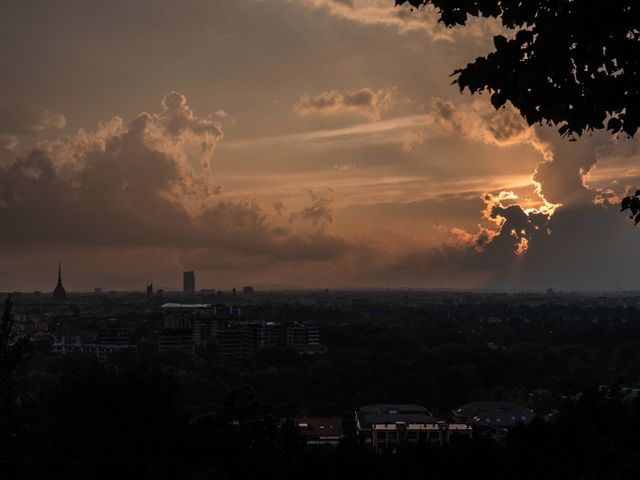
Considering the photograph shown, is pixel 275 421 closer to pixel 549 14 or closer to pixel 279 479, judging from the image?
pixel 279 479

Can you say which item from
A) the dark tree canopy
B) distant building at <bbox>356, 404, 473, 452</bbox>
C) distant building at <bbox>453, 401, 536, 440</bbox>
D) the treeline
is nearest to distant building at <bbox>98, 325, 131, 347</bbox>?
distant building at <bbox>356, 404, 473, 452</bbox>

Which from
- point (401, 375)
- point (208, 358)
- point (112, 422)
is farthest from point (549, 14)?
point (208, 358)

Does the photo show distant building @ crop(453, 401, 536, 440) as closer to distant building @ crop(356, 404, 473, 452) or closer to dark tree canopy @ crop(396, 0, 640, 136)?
distant building @ crop(356, 404, 473, 452)

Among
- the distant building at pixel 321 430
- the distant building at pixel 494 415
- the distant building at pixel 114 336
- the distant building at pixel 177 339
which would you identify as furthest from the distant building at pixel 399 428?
the distant building at pixel 114 336

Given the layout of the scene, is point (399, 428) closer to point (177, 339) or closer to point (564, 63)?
point (564, 63)

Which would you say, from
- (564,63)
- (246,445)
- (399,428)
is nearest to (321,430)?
(399,428)

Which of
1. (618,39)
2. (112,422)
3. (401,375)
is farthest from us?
(401,375)
